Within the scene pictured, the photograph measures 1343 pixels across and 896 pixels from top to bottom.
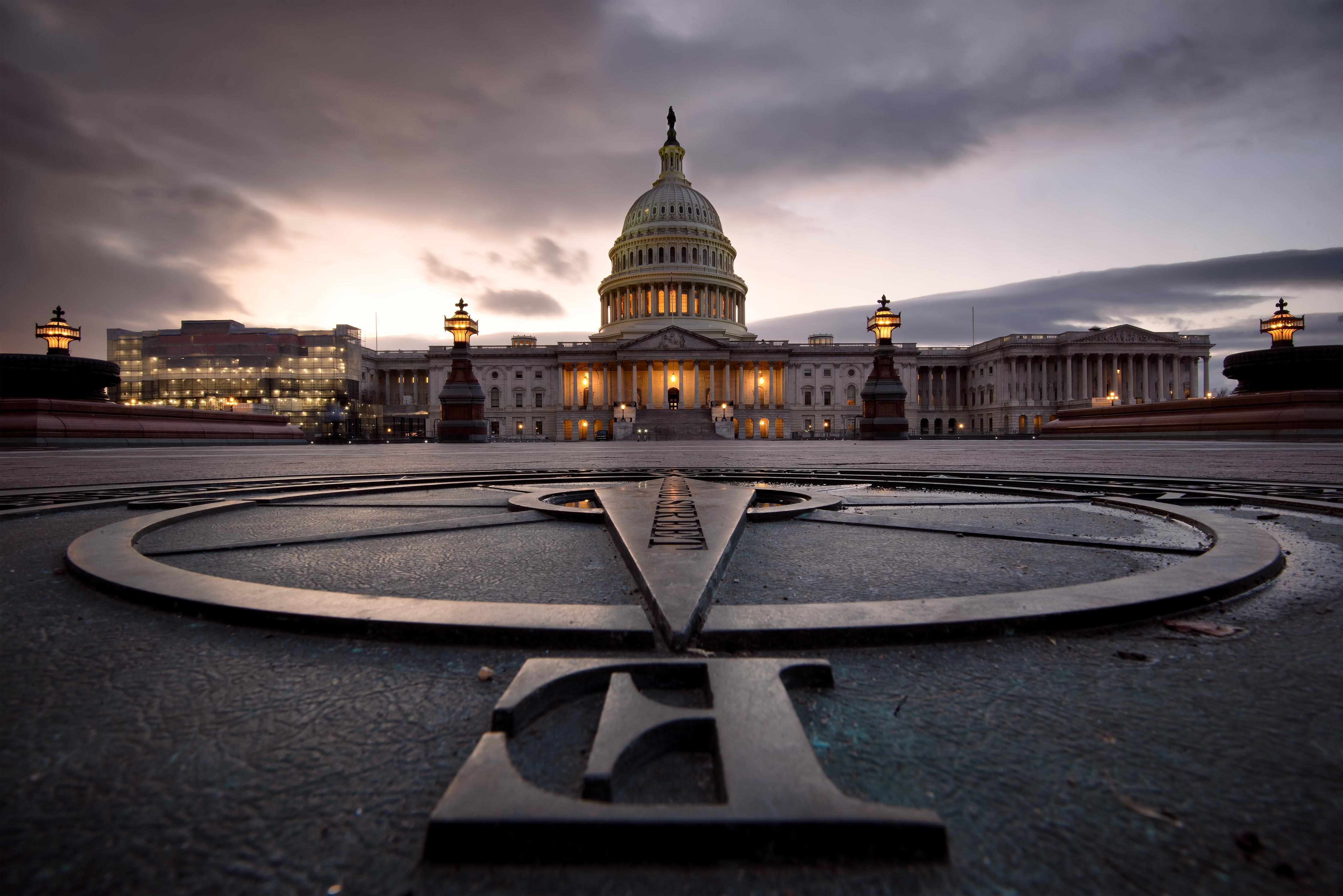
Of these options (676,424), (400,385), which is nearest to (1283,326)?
(676,424)

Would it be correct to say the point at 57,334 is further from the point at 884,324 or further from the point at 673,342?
the point at 673,342

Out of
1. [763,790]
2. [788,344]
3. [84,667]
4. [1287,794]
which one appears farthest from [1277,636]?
[788,344]

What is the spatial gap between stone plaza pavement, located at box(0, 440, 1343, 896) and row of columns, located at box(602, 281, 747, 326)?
76.8m

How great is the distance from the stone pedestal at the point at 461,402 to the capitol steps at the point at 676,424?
2063 cm

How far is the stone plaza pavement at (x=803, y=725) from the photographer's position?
2.38 feet

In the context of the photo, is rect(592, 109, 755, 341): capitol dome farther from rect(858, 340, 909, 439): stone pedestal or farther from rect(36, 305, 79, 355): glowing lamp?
rect(36, 305, 79, 355): glowing lamp

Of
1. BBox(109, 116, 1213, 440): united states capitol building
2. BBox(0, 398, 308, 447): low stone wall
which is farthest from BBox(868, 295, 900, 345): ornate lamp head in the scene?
BBox(109, 116, 1213, 440): united states capitol building

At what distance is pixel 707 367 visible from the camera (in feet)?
235

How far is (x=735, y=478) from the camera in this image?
683cm

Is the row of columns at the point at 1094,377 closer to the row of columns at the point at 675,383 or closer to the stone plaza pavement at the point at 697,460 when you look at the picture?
the row of columns at the point at 675,383

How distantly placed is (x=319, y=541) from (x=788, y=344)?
72.3 metres

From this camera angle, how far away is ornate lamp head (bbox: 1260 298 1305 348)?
2941 centimetres

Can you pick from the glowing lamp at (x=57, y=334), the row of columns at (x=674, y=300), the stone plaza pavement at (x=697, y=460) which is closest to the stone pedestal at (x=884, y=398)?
the stone plaza pavement at (x=697, y=460)

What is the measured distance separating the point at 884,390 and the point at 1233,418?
36.9 ft
